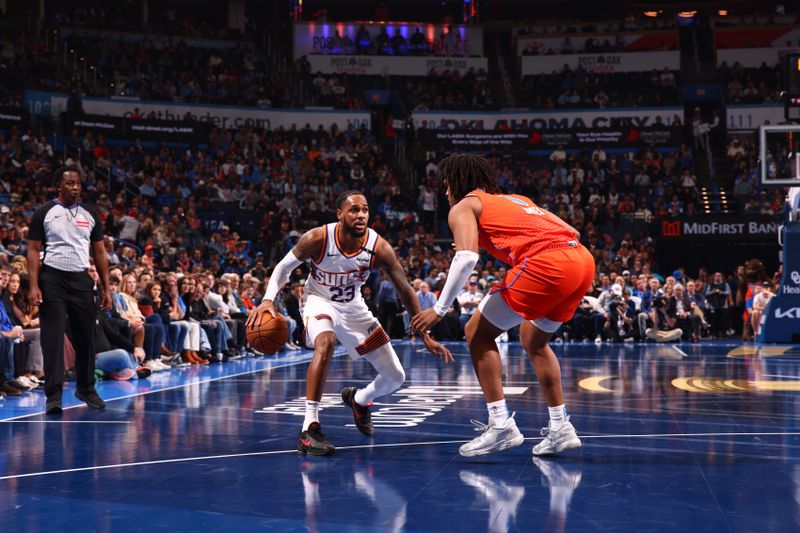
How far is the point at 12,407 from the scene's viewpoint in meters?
8.26

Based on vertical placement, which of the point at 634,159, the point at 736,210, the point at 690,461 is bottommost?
the point at 690,461

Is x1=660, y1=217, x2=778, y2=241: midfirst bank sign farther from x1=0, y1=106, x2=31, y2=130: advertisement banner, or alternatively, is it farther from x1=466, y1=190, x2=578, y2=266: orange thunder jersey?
x1=466, y1=190, x2=578, y2=266: orange thunder jersey

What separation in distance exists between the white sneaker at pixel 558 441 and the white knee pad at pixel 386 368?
1.19 metres

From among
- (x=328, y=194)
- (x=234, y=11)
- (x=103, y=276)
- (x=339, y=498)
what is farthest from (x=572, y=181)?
(x=339, y=498)

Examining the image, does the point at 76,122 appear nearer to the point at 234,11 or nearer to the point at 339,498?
the point at 234,11

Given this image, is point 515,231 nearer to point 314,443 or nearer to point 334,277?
point 334,277

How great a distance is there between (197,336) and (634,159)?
1887cm

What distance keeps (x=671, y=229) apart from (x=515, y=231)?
18518 millimetres

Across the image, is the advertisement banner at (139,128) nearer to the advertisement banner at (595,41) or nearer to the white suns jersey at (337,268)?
the advertisement banner at (595,41)

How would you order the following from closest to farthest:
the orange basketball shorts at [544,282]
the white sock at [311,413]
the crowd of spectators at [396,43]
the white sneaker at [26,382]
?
the orange basketball shorts at [544,282] < the white sock at [311,413] < the white sneaker at [26,382] < the crowd of spectators at [396,43]

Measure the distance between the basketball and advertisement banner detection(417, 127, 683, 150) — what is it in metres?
23.6

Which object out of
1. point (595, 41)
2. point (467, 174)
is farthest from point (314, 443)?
point (595, 41)

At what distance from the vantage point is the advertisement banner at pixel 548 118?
30641mm

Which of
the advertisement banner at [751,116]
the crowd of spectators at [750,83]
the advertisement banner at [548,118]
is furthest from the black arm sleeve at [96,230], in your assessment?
the crowd of spectators at [750,83]
